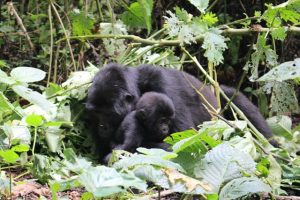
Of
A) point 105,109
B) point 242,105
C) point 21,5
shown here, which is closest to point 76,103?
point 105,109

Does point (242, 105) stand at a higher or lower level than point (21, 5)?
lower

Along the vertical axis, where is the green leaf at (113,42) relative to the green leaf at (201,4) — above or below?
below

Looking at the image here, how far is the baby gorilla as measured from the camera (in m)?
Answer: 3.87

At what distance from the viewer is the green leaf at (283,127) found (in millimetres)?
4520

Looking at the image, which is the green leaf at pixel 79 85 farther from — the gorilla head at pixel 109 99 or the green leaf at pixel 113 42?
the green leaf at pixel 113 42

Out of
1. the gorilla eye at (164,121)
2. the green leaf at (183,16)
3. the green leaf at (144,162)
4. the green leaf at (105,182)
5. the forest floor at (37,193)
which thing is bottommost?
the forest floor at (37,193)

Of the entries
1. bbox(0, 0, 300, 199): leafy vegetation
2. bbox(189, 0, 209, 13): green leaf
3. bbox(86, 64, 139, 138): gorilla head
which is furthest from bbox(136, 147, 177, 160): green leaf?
bbox(86, 64, 139, 138): gorilla head

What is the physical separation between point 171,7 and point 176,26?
2622 millimetres

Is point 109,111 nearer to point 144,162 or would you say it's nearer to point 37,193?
point 37,193

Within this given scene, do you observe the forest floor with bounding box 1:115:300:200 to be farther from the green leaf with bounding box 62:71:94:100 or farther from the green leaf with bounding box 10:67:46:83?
the green leaf with bounding box 62:71:94:100

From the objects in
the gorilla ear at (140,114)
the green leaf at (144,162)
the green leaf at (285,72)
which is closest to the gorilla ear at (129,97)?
the gorilla ear at (140,114)

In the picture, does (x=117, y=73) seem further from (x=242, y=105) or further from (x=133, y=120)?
(x=242, y=105)

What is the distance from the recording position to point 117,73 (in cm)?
393

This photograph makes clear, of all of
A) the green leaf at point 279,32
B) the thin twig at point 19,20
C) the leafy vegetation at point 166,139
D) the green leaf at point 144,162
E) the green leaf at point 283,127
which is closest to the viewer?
the green leaf at point 144,162
